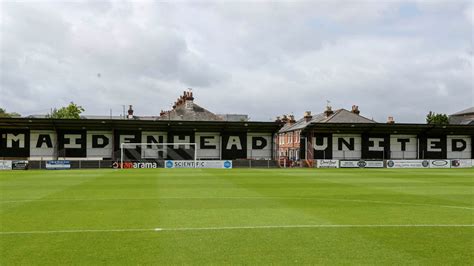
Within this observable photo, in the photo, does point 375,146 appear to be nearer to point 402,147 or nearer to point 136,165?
point 402,147

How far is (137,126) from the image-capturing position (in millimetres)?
59781

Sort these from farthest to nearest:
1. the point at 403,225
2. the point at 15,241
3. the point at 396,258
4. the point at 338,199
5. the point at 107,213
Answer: the point at 338,199 → the point at 107,213 → the point at 403,225 → the point at 15,241 → the point at 396,258

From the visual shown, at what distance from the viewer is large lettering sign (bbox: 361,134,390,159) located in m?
66.1

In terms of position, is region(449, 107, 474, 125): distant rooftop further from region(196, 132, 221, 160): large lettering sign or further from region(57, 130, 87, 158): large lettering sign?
region(57, 130, 87, 158): large lettering sign

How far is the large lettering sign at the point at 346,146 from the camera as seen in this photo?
65.8 metres

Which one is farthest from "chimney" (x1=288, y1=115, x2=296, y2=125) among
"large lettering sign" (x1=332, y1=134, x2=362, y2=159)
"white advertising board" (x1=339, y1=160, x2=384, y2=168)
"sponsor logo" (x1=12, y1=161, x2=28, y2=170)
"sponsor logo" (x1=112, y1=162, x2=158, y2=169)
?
"sponsor logo" (x1=12, y1=161, x2=28, y2=170)

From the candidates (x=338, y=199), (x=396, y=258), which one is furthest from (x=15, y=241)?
(x=338, y=199)

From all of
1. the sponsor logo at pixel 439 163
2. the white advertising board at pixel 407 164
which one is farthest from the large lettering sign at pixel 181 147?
the sponsor logo at pixel 439 163

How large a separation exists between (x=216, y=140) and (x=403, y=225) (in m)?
51.8

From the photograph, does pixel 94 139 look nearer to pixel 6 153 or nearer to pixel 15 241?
pixel 6 153

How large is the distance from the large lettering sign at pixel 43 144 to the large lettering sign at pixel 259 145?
79.4ft

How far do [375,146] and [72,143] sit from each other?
3939cm

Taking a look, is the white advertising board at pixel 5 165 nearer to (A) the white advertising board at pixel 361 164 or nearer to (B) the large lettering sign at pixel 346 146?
(A) the white advertising board at pixel 361 164

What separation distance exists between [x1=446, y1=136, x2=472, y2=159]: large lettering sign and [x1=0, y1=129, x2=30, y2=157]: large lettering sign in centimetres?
5521
